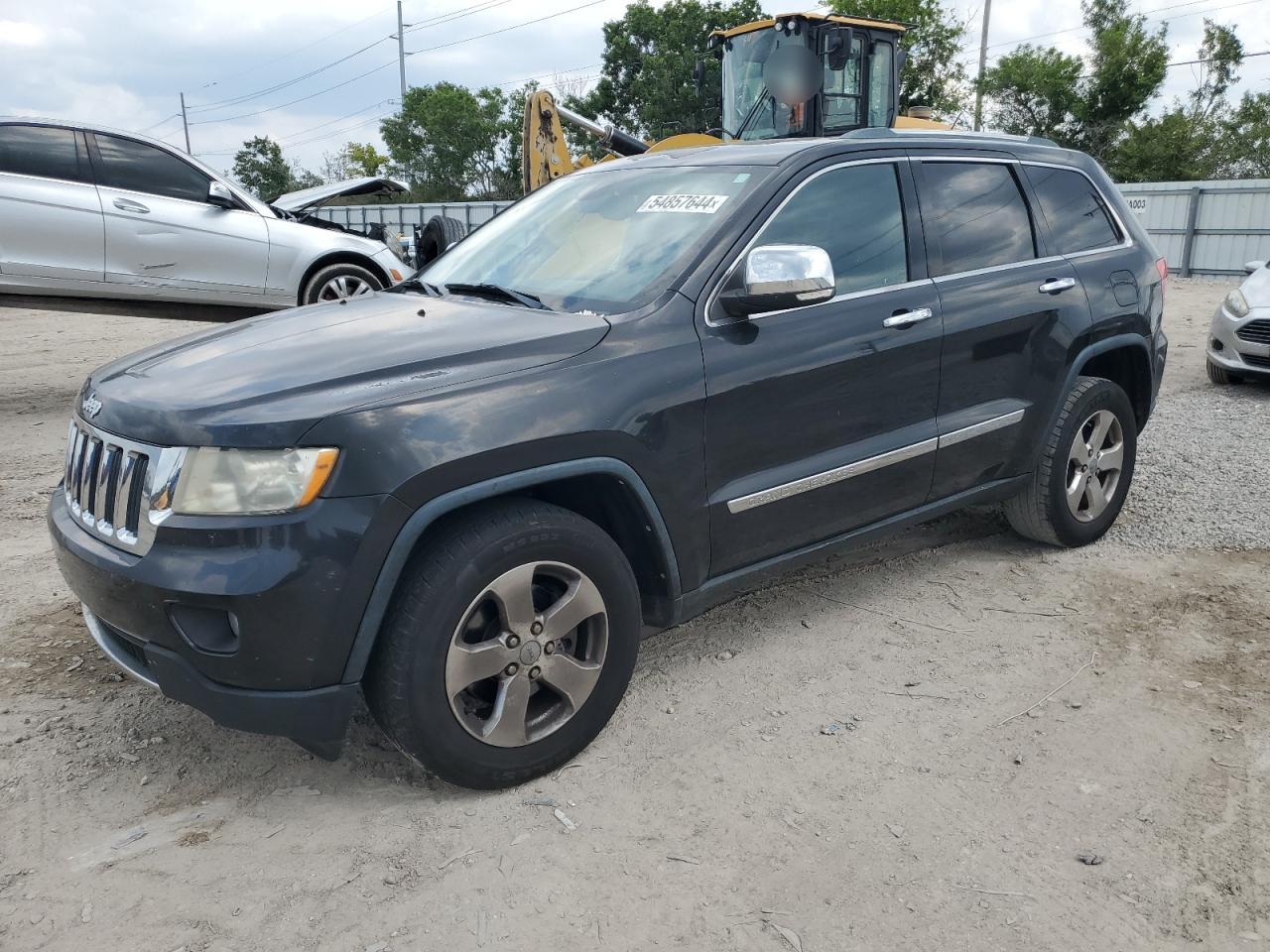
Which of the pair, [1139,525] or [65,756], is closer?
[65,756]

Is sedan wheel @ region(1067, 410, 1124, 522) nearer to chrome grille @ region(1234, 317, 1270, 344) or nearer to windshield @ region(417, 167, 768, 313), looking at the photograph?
windshield @ region(417, 167, 768, 313)

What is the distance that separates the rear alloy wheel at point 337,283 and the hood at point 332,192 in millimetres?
630

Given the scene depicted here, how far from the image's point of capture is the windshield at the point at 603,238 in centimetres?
328

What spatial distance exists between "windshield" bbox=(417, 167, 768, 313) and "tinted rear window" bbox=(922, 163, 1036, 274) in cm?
87

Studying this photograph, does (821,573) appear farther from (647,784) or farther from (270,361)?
(270,361)

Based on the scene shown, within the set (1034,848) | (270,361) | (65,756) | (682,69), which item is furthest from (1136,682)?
(682,69)

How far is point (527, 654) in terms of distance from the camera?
2809mm

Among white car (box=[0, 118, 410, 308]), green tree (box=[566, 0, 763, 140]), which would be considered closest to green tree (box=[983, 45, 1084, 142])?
green tree (box=[566, 0, 763, 140])

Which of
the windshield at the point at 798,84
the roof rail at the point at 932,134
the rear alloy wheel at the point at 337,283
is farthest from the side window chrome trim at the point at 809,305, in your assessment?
the windshield at the point at 798,84

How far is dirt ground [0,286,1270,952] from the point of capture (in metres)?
2.41

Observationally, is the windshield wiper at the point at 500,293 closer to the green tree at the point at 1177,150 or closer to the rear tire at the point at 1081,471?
the rear tire at the point at 1081,471

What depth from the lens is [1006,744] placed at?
313 cm

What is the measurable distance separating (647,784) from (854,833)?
59cm

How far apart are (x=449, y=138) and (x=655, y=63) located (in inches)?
694
